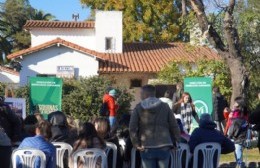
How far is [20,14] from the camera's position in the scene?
58.3 meters

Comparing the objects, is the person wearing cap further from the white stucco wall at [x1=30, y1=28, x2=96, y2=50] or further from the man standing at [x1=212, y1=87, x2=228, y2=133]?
the white stucco wall at [x1=30, y1=28, x2=96, y2=50]

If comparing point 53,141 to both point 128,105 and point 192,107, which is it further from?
point 128,105

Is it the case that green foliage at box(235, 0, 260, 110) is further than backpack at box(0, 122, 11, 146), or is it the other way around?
green foliage at box(235, 0, 260, 110)

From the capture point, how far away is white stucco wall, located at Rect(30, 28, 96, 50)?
3466 cm

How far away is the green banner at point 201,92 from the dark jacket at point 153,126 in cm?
804

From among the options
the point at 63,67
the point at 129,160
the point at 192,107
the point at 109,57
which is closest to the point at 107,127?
the point at 129,160

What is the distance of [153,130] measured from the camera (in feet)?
26.3

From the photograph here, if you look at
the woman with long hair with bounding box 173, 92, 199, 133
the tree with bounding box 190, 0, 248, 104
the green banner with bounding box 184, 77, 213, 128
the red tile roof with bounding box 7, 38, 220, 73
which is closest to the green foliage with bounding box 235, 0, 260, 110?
the tree with bounding box 190, 0, 248, 104

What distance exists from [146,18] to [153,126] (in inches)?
1384

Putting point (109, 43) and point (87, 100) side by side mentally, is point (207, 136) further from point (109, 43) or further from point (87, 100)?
point (109, 43)

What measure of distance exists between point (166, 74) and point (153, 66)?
6.55 meters

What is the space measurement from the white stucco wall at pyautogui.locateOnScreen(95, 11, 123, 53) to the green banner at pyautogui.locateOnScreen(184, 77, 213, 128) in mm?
18896

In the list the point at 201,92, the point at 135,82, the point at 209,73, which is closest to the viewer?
the point at 201,92

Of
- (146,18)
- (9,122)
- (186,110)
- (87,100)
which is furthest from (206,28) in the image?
(146,18)
